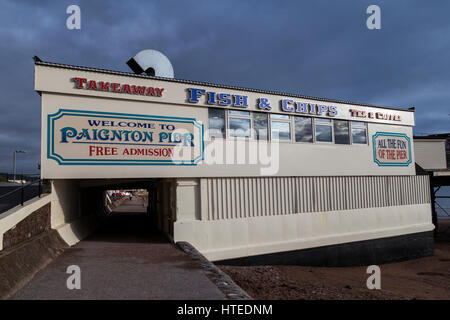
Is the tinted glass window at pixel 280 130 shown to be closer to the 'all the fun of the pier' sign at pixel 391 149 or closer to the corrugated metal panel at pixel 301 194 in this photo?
the corrugated metal panel at pixel 301 194

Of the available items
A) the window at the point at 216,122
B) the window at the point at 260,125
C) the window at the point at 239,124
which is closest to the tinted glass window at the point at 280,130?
the window at the point at 260,125

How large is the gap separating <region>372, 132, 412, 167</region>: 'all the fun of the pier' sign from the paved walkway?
1195 cm

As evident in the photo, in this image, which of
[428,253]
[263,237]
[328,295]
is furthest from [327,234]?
[428,253]

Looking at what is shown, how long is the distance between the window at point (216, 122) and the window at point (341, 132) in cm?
617

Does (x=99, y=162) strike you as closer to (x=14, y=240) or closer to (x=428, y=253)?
(x=14, y=240)

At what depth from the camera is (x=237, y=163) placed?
11.7m

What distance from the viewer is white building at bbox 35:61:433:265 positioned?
966 centimetres

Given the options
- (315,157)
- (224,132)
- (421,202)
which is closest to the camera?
(224,132)

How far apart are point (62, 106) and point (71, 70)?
49.1 inches

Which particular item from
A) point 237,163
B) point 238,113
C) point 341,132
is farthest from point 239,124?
point 341,132

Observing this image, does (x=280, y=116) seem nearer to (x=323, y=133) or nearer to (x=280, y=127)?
(x=280, y=127)

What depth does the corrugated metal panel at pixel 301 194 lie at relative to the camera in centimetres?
1140

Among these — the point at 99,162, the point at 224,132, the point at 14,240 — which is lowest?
the point at 14,240

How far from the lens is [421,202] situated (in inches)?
675
